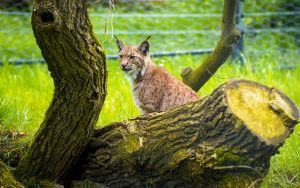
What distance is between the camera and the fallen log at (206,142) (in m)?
4.25

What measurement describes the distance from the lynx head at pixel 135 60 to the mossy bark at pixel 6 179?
5.36 feet

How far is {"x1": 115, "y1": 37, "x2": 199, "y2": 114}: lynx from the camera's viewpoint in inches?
221

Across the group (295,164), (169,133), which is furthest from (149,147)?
(295,164)

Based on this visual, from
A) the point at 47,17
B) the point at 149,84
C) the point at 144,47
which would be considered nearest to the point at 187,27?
the point at 144,47

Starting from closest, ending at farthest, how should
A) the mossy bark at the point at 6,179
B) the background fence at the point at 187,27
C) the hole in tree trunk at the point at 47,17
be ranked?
the hole in tree trunk at the point at 47,17 < the mossy bark at the point at 6,179 < the background fence at the point at 187,27

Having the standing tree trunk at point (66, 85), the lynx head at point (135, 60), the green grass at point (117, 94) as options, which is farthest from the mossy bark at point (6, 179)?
the lynx head at point (135, 60)

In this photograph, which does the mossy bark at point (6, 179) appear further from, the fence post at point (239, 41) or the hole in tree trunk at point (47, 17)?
the fence post at point (239, 41)

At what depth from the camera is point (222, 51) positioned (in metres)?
5.69

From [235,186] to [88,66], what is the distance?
1.15 meters

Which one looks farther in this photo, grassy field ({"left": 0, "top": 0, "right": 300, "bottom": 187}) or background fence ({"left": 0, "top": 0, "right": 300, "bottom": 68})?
background fence ({"left": 0, "top": 0, "right": 300, "bottom": 68})

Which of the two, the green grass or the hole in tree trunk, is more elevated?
the hole in tree trunk

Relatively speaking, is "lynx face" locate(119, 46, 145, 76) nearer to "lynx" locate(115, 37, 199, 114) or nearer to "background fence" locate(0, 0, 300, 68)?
"lynx" locate(115, 37, 199, 114)

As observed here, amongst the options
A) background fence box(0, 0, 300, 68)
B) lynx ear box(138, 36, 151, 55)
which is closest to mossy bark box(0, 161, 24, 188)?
lynx ear box(138, 36, 151, 55)

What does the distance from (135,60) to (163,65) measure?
2.31m
